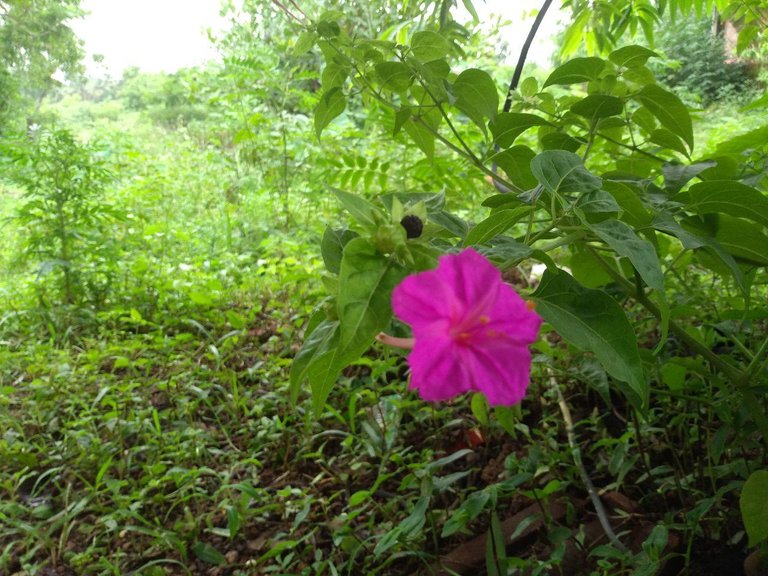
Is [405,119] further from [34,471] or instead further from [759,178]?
[34,471]

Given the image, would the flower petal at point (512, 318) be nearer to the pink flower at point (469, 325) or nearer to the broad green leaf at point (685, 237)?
the pink flower at point (469, 325)

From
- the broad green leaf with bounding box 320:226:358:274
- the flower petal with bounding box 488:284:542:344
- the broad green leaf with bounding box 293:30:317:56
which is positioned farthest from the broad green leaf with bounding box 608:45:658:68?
the flower petal with bounding box 488:284:542:344

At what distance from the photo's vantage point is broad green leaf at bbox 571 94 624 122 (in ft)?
2.78

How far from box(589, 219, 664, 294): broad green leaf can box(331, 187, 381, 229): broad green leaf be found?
182 mm

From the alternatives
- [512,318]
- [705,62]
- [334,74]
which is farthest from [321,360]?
[705,62]

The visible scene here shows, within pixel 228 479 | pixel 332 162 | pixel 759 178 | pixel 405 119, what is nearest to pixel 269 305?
pixel 332 162

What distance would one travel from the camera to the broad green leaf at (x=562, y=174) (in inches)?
22.2

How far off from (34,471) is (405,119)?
4.25ft

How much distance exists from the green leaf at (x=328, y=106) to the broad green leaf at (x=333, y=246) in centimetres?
42

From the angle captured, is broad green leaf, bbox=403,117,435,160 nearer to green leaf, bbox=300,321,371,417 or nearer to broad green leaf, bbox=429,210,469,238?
broad green leaf, bbox=429,210,469,238

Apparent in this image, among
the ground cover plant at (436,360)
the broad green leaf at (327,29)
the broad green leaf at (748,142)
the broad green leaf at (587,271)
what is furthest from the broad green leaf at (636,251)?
the broad green leaf at (748,142)

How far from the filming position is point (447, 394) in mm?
362

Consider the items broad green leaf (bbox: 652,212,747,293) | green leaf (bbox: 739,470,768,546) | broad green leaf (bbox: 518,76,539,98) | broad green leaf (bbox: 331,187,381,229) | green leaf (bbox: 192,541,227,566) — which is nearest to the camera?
broad green leaf (bbox: 331,187,381,229)

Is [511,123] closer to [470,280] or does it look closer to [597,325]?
[597,325]
